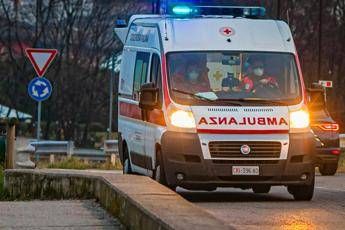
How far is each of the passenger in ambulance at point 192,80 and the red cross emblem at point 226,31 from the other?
0.73m

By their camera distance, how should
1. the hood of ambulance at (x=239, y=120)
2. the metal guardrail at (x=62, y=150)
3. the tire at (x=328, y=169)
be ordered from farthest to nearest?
the metal guardrail at (x=62, y=150), the tire at (x=328, y=169), the hood of ambulance at (x=239, y=120)

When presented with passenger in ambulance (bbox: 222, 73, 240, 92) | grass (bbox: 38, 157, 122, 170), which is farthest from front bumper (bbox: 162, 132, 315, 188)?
grass (bbox: 38, 157, 122, 170)

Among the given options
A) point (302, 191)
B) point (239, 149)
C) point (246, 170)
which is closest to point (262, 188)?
point (302, 191)

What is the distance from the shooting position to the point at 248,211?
11.9m

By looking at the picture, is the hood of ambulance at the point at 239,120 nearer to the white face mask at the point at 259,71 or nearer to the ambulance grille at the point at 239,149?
the ambulance grille at the point at 239,149

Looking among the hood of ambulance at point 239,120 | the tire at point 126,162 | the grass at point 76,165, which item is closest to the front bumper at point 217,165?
the hood of ambulance at point 239,120

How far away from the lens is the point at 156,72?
13.5 m

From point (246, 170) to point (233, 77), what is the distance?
4.60ft

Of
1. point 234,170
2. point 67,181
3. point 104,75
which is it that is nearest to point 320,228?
point 234,170

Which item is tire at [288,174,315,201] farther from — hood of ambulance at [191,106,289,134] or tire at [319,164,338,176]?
tire at [319,164,338,176]

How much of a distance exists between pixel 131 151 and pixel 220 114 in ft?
10.2

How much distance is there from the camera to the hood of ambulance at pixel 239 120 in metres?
12.5

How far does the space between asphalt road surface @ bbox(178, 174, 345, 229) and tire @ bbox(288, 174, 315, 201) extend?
13 centimetres

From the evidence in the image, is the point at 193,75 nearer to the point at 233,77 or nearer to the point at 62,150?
the point at 233,77
